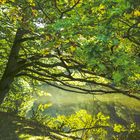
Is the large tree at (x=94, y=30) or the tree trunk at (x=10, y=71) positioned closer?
the large tree at (x=94, y=30)

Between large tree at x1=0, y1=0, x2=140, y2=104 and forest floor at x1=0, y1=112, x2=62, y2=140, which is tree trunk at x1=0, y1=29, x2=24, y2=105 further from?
large tree at x1=0, y1=0, x2=140, y2=104

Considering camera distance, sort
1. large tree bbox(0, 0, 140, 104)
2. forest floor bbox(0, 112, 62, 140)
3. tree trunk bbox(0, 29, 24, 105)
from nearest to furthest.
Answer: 1. large tree bbox(0, 0, 140, 104)
2. forest floor bbox(0, 112, 62, 140)
3. tree trunk bbox(0, 29, 24, 105)

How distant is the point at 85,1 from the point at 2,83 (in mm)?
6477

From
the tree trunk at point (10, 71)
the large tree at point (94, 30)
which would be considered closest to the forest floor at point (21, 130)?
the tree trunk at point (10, 71)

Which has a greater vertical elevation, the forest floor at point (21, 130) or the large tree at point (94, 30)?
the large tree at point (94, 30)

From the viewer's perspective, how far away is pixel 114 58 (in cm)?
503

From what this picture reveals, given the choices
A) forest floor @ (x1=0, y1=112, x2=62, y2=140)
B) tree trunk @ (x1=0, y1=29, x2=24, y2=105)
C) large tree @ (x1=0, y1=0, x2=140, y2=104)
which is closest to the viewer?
large tree @ (x1=0, y1=0, x2=140, y2=104)

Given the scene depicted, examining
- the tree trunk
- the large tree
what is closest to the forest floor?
the tree trunk

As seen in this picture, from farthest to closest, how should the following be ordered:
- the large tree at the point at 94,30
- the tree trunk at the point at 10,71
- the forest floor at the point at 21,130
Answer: the tree trunk at the point at 10,71, the forest floor at the point at 21,130, the large tree at the point at 94,30

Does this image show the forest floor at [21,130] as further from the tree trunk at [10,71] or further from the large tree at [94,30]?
the large tree at [94,30]

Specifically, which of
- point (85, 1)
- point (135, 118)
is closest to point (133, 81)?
point (85, 1)

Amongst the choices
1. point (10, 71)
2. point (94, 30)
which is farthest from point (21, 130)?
point (94, 30)

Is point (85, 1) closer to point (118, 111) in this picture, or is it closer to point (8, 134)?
point (8, 134)

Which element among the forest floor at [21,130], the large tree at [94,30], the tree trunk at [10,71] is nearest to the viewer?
the large tree at [94,30]
